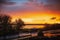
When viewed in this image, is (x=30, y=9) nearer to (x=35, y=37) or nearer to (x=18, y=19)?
(x=18, y=19)

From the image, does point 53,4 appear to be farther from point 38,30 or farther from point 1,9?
point 1,9

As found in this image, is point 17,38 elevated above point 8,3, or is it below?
below

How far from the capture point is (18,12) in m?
2.17

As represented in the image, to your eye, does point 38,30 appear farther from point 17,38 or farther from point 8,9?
point 8,9

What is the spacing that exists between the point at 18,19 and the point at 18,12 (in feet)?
0.28

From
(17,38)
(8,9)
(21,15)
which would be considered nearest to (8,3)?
(8,9)

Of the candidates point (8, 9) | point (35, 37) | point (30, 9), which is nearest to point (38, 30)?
point (35, 37)

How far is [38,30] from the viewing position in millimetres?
2191

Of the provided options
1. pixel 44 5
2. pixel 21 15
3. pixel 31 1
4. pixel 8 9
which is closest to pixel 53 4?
pixel 44 5

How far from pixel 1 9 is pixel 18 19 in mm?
→ 238

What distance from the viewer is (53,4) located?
2.22 meters

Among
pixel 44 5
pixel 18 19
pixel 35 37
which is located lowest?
pixel 35 37

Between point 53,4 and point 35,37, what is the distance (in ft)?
1.52

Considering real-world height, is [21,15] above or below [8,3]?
below
